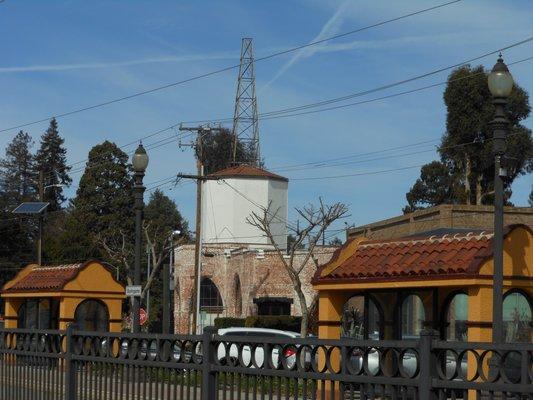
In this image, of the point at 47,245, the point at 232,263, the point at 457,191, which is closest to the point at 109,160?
the point at 47,245

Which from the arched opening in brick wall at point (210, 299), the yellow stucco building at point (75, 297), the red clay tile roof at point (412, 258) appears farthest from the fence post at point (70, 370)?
the arched opening in brick wall at point (210, 299)

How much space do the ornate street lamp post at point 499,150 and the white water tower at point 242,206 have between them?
58.4 metres

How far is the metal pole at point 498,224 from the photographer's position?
1455 cm

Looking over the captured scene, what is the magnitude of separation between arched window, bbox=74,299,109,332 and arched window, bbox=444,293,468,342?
13.0 metres

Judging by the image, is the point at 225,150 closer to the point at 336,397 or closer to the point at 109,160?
the point at 109,160

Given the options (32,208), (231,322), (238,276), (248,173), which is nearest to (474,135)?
(248,173)

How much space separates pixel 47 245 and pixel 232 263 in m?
23.8

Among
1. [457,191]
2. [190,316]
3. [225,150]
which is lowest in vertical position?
[190,316]

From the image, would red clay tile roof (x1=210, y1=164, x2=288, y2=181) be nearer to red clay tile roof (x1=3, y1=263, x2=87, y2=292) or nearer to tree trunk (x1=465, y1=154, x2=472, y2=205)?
tree trunk (x1=465, y1=154, x2=472, y2=205)

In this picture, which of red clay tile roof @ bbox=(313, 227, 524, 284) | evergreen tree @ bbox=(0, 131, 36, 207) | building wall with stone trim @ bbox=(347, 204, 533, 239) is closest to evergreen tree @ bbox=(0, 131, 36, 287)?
evergreen tree @ bbox=(0, 131, 36, 207)

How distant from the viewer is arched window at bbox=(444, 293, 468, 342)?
17234 mm

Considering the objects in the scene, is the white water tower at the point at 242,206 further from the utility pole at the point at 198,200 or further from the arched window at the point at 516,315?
the arched window at the point at 516,315

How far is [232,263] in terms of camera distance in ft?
229

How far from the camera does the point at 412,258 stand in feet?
57.5
